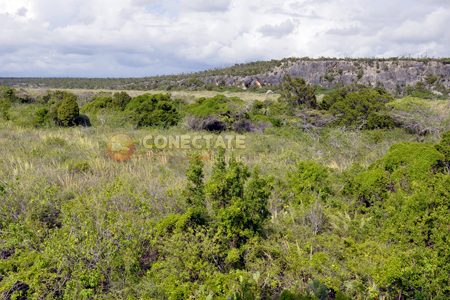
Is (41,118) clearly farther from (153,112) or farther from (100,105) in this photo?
(153,112)

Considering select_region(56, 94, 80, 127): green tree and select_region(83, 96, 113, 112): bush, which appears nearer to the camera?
select_region(56, 94, 80, 127): green tree

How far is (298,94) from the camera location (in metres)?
22.0

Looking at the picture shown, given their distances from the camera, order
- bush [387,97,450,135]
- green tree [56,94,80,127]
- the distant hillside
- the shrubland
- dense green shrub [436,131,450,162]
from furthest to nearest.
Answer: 1. the distant hillside
2. green tree [56,94,80,127]
3. bush [387,97,450,135]
4. dense green shrub [436,131,450,162]
5. the shrubland

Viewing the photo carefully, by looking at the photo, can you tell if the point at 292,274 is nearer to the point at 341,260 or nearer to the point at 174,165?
the point at 341,260

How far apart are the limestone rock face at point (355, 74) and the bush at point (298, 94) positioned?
38.9 metres

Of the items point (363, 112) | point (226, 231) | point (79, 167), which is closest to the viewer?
point (226, 231)

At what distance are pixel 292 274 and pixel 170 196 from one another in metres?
2.29

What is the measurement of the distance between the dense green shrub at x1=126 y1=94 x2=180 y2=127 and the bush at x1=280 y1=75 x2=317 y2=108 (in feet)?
24.1

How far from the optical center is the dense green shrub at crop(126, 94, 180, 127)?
16.7 meters

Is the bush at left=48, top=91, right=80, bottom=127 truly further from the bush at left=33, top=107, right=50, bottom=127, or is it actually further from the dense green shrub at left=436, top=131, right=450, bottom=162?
the dense green shrub at left=436, top=131, right=450, bottom=162

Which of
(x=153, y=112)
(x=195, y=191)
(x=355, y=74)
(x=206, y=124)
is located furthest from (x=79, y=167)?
(x=355, y=74)

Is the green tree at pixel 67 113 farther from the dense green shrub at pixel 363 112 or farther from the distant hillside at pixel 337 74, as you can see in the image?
the distant hillside at pixel 337 74

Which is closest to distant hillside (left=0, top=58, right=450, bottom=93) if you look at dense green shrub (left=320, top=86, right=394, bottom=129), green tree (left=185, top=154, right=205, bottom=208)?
dense green shrub (left=320, top=86, right=394, bottom=129)

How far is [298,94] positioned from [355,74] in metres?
46.7
